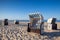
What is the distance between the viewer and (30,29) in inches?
385

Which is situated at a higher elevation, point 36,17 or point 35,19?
point 36,17

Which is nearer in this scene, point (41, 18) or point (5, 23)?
point (41, 18)

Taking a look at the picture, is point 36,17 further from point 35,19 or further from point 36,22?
point 36,22

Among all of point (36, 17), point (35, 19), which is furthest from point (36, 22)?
point (36, 17)

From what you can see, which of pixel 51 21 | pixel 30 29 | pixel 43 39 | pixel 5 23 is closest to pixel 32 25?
pixel 30 29

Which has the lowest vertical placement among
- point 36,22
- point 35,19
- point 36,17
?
point 36,22

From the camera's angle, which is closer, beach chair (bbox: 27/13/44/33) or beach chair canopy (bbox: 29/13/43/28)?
beach chair (bbox: 27/13/44/33)

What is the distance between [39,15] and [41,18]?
0.98 feet

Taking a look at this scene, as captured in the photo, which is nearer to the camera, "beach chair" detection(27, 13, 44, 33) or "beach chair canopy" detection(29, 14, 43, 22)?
"beach chair" detection(27, 13, 44, 33)

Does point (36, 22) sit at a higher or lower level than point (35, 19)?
lower

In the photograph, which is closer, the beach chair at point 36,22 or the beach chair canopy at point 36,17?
the beach chair at point 36,22

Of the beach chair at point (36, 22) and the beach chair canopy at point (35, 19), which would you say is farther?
the beach chair canopy at point (35, 19)

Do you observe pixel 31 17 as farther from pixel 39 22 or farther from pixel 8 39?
pixel 8 39

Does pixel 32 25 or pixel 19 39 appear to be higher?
pixel 32 25
